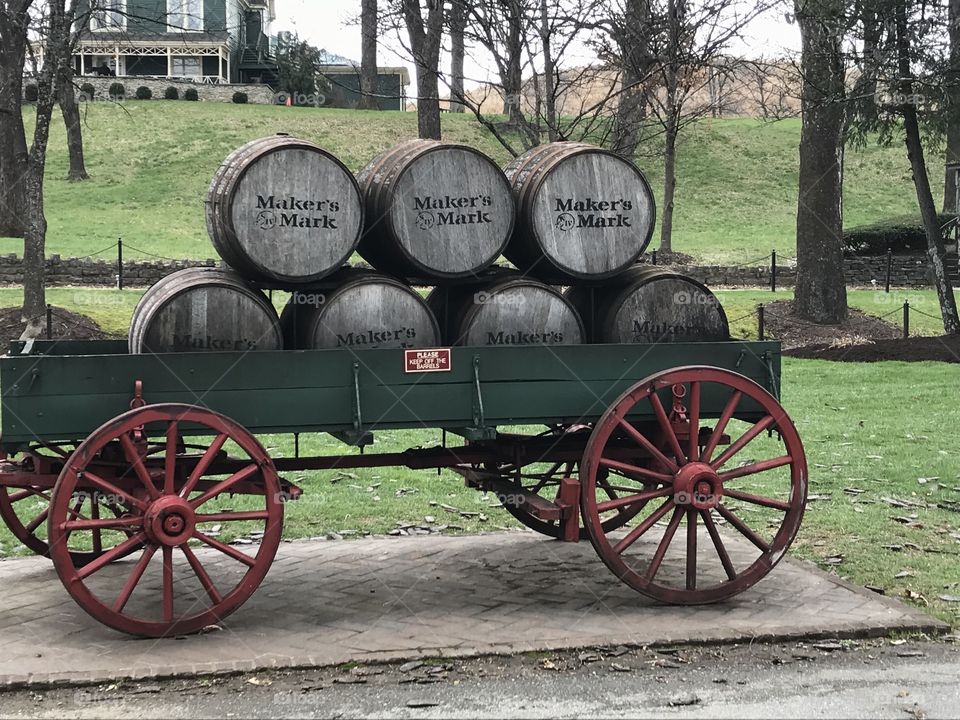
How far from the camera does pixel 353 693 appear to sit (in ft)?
14.0

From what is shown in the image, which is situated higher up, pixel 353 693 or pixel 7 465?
pixel 7 465

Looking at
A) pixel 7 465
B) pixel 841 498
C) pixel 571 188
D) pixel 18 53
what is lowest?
pixel 841 498

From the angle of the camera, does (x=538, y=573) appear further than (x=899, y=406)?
No

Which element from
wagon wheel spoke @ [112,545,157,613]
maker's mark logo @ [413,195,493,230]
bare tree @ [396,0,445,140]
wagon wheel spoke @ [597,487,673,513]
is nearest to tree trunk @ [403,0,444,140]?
bare tree @ [396,0,445,140]

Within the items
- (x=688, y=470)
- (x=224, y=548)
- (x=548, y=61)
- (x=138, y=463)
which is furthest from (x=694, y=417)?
(x=548, y=61)

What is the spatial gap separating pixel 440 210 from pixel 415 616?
6.11 ft

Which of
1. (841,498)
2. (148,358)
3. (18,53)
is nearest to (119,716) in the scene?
(148,358)

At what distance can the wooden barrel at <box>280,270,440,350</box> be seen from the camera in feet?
17.2

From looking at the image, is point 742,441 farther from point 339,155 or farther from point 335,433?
point 339,155

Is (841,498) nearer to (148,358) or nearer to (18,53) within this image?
(148,358)

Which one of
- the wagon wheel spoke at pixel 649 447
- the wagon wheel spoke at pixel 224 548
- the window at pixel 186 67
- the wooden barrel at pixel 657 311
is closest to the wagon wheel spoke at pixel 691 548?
the wagon wheel spoke at pixel 649 447

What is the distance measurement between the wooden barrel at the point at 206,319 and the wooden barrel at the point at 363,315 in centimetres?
22

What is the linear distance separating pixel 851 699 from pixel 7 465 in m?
3.69

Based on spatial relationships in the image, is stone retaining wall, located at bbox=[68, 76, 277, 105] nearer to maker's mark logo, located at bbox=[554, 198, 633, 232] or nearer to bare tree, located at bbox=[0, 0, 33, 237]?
bare tree, located at bbox=[0, 0, 33, 237]
